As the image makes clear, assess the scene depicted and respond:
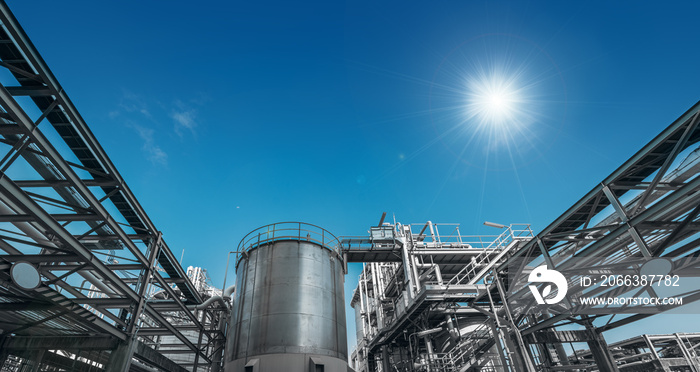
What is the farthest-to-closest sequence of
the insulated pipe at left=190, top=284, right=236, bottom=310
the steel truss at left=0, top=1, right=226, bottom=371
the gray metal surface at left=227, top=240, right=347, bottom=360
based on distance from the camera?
the insulated pipe at left=190, top=284, right=236, bottom=310 → the gray metal surface at left=227, top=240, right=347, bottom=360 → the steel truss at left=0, top=1, right=226, bottom=371

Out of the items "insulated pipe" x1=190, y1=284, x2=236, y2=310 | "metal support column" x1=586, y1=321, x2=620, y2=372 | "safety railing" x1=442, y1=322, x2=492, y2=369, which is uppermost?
"insulated pipe" x1=190, y1=284, x2=236, y2=310

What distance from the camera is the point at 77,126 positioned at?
36.0 feet

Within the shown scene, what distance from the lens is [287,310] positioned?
15.5 metres

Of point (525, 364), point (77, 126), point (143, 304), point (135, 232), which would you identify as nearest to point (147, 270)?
point (143, 304)

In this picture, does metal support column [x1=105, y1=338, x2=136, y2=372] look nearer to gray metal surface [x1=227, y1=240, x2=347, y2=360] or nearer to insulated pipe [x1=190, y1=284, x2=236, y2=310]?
gray metal surface [x1=227, y1=240, x2=347, y2=360]

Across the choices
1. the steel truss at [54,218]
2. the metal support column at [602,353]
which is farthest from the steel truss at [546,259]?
the steel truss at [54,218]

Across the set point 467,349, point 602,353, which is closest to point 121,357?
point 467,349

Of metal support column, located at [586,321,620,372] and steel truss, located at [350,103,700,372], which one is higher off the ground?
steel truss, located at [350,103,700,372]

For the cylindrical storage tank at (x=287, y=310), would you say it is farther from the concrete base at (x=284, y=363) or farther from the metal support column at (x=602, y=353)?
the metal support column at (x=602, y=353)

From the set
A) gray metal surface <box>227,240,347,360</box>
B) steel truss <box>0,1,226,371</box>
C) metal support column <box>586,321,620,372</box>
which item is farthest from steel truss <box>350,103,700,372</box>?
steel truss <box>0,1,226,371</box>

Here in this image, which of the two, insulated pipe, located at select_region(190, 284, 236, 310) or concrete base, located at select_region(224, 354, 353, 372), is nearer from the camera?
concrete base, located at select_region(224, 354, 353, 372)

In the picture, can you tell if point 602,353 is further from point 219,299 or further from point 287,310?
point 219,299

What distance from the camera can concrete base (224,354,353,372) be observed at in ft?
45.6

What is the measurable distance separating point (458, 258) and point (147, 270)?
72.3 feet
